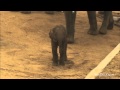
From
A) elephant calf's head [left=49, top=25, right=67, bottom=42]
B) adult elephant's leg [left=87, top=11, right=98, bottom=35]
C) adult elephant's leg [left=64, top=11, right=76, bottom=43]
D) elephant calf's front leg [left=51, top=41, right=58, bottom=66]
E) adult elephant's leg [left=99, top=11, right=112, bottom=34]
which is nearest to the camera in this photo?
elephant calf's head [left=49, top=25, right=67, bottom=42]

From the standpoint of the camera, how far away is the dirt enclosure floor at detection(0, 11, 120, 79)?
5.43 m

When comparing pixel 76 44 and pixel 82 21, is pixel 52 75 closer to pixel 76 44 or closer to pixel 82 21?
pixel 76 44

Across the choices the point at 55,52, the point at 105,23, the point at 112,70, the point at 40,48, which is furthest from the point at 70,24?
the point at 112,70

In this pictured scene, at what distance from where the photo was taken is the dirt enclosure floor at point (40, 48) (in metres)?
5.43

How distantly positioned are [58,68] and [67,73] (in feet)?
1.23

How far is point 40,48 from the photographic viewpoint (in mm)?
7129

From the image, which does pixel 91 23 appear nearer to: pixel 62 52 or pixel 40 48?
pixel 40 48

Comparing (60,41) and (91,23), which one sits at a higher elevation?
(60,41)

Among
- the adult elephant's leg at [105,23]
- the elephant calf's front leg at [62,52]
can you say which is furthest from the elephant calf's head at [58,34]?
the adult elephant's leg at [105,23]

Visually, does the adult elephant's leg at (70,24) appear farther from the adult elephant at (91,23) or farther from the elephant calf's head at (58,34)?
the elephant calf's head at (58,34)

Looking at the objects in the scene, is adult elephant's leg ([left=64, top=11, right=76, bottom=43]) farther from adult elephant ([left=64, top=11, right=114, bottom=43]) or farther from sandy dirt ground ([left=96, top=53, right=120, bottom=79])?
sandy dirt ground ([left=96, top=53, right=120, bottom=79])

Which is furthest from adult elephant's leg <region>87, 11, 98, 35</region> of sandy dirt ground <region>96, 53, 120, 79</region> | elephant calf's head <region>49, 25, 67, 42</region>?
sandy dirt ground <region>96, 53, 120, 79</region>

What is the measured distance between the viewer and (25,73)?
526 centimetres

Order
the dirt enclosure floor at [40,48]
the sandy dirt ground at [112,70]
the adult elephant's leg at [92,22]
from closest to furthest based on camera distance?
the sandy dirt ground at [112,70] < the dirt enclosure floor at [40,48] < the adult elephant's leg at [92,22]
